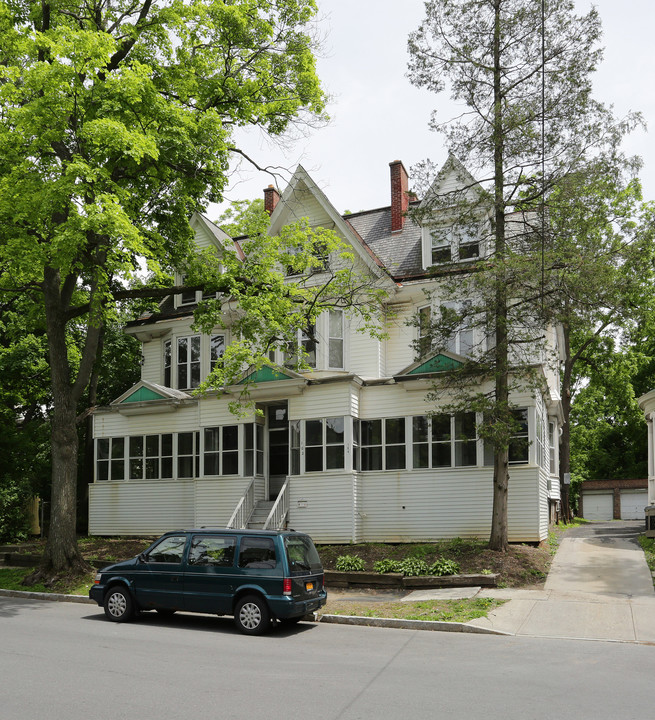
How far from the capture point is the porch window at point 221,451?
75.7ft

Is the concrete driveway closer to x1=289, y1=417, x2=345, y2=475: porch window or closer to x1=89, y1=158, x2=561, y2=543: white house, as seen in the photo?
x1=89, y1=158, x2=561, y2=543: white house

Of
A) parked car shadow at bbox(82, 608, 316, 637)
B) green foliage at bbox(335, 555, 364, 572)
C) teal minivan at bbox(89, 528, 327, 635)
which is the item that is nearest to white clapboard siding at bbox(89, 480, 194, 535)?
green foliage at bbox(335, 555, 364, 572)

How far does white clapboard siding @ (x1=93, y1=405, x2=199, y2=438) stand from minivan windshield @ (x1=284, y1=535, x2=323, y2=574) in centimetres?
1273

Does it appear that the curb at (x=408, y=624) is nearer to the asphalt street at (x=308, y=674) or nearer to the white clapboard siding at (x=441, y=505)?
the asphalt street at (x=308, y=674)

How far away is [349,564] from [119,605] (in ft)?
21.1

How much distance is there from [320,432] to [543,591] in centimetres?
882

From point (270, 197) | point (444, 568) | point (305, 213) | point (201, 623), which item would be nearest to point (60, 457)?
point (201, 623)

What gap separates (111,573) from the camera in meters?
12.5

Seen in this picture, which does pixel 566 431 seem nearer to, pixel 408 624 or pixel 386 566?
pixel 386 566

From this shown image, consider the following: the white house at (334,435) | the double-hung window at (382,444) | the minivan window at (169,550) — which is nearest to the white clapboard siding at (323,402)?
the white house at (334,435)

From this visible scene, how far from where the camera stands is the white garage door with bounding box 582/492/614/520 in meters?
39.5

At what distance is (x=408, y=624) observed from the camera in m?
12.0

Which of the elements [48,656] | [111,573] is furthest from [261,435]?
[48,656]

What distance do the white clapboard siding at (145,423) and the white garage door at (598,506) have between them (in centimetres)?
2537
